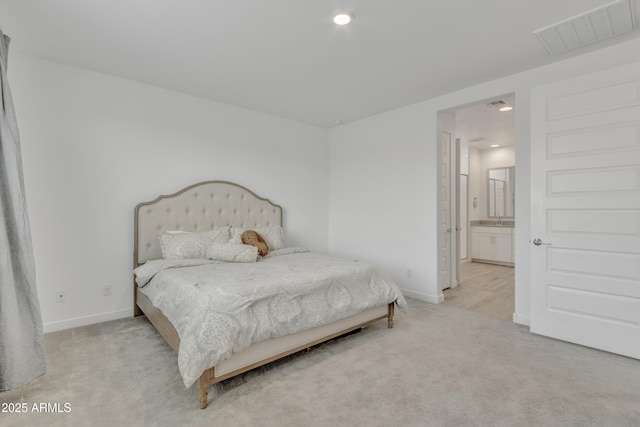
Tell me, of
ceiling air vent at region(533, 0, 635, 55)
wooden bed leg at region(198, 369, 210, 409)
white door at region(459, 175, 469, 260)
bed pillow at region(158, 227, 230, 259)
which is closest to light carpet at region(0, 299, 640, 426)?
wooden bed leg at region(198, 369, 210, 409)

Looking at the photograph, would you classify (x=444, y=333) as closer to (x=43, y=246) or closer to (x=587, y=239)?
(x=587, y=239)

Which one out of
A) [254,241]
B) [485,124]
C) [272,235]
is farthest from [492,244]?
[254,241]

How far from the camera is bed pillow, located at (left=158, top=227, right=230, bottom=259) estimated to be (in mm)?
3152

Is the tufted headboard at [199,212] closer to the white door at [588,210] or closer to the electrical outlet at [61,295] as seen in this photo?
the electrical outlet at [61,295]

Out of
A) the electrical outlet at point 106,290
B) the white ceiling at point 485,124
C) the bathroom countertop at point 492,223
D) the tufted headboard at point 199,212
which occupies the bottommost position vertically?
the electrical outlet at point 106,290

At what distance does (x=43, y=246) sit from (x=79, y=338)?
90 cm

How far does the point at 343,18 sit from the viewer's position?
219 cm

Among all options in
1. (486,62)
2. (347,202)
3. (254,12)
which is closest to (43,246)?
(254,12)

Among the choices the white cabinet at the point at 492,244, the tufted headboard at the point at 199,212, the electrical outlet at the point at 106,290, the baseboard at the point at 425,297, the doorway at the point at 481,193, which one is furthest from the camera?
the white cabinet at the point at 492,244

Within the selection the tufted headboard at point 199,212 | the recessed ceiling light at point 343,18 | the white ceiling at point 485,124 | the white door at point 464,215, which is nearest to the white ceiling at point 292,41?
the recessed ceiling light at point 343,18

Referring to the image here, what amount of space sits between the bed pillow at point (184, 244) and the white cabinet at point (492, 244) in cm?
559

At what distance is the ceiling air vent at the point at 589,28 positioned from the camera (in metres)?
2.10

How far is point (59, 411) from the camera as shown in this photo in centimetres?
177

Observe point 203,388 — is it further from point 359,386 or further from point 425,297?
point 425,297
